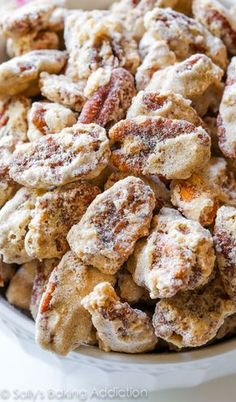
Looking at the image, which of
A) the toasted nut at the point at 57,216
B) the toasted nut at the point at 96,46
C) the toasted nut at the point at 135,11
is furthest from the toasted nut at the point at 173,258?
the toasted nut at the point at 135,11

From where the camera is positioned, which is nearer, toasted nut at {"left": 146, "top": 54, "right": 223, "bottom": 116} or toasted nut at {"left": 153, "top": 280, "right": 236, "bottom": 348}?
toasted nut at {"left": 153, "top": 280, "right": 236, "bottom": 348}

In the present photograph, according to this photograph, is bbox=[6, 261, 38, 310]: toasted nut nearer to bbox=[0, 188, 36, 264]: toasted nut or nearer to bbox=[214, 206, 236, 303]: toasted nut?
bbox=[0, 188, 36, 264]: toasted nut

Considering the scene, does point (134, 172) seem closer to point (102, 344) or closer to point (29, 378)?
point (102, 344)

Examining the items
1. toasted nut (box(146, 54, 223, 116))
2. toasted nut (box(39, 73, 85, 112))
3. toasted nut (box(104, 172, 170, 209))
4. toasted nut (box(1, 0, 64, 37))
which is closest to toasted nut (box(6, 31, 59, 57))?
toasted nut (box(1, 0, 64, 37))

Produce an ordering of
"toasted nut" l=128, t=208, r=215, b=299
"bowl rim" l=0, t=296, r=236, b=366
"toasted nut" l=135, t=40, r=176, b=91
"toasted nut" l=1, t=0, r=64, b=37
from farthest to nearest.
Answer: "toasted nut" l=1, t=0, r=64, b=37
"toasted nut" l=135, t=40, r=176, b=91
"bowl rim" l=0, t=296, r=236, b=366
"toasted nut" l=128, t=208, r=215, b=299

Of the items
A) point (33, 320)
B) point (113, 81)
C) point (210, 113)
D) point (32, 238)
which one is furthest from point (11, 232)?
point (210, 113)
